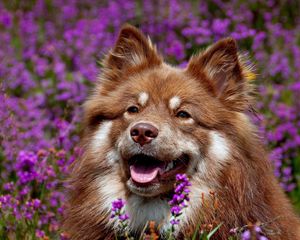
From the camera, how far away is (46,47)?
979cm

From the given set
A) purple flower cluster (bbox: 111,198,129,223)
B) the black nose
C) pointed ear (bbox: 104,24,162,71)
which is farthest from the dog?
purple flower cluster (bbox: 111,198,129,223)

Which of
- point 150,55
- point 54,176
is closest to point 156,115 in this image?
point 150,55

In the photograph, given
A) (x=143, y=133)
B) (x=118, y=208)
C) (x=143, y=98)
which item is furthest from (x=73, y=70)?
(x=118, y=208)

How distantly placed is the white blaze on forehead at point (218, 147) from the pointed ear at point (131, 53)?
95 centimetres

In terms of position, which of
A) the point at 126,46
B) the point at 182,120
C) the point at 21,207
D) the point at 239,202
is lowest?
the point at 21,207

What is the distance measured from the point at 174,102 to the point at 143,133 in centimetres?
52

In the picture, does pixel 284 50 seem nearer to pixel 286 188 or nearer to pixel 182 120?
pixel 286 188

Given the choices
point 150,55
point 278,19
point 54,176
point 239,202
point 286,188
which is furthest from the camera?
point 278,19

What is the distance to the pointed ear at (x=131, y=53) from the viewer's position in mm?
5363

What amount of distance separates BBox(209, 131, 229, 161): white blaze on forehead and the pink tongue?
43 centimetres

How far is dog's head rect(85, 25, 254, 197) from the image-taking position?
4641mm

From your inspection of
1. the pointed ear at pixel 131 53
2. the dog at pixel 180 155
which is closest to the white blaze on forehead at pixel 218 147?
the dog at pixel 180 155

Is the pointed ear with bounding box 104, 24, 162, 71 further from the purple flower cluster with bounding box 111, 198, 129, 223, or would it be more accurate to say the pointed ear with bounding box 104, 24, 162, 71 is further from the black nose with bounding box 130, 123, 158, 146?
the purple flower cluster with bounding box 111, 198, 129, 223

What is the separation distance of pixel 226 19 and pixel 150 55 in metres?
4.59
